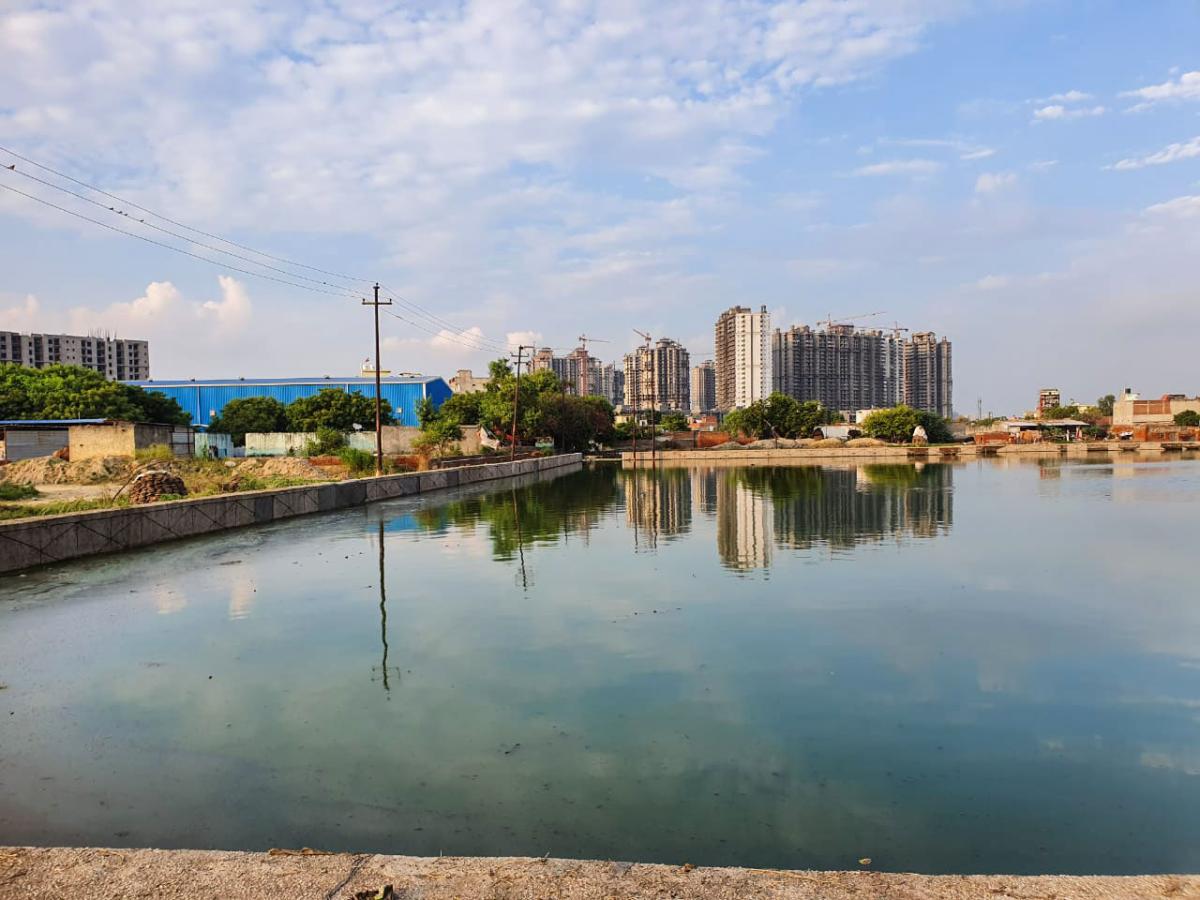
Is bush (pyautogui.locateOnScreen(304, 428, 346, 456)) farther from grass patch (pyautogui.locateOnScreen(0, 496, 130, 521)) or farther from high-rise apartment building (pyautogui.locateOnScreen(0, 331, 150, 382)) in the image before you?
high-rise apartment building (pyautogui.locateOnScreen(0, 331, 150, 382))

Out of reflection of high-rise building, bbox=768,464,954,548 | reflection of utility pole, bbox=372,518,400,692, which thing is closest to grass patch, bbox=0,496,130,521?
reflection of utility pole, bbox=372,518,400,692

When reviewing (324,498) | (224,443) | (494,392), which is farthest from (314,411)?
(324,498)

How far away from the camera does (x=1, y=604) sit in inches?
518

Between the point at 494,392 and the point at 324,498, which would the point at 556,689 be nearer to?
the point at 324,498

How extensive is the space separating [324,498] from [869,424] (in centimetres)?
9301

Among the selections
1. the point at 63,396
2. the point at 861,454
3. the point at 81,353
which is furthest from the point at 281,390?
the point at 81,353

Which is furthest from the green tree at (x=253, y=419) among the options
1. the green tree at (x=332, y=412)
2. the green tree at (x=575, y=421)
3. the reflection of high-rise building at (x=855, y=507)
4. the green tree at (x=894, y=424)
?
the green tree at (x=894, y=424)

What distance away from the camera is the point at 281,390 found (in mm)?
90250

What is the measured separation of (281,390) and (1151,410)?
132649 millimetres

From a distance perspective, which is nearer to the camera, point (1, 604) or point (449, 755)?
point (449, 755)

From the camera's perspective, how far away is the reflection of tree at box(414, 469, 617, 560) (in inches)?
883

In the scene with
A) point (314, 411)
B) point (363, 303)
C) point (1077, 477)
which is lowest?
point (1077, 477)

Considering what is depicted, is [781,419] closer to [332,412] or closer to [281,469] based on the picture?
[332,412]

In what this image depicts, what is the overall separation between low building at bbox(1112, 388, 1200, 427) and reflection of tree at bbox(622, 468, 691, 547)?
111 m
